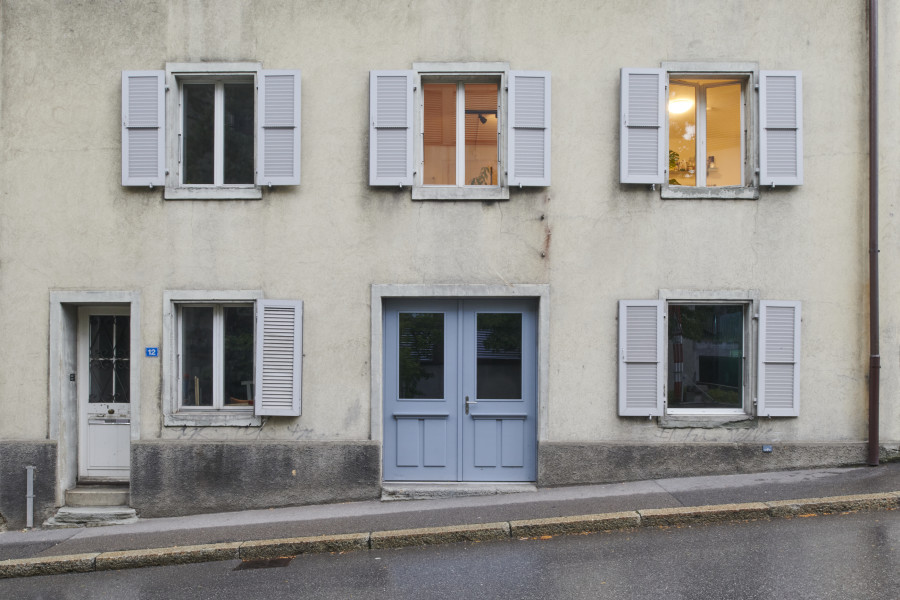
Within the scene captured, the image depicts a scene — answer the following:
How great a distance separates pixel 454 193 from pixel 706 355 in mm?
3354

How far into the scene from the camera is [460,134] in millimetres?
7574

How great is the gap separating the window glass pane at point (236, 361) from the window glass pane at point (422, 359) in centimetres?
173

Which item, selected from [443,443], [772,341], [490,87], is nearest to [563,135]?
[490,87]

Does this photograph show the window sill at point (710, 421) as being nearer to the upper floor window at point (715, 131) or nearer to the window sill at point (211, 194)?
the upper floor window at point (715, 131)

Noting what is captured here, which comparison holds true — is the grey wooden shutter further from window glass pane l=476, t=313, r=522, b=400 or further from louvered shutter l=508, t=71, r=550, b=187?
window glass pane l=476, t=313, r=522, b=400

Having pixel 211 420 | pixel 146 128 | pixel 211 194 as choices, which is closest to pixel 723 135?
pixel 211 194

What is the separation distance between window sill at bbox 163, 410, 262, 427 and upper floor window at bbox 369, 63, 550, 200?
2.94 m

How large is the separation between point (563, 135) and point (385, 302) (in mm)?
2706

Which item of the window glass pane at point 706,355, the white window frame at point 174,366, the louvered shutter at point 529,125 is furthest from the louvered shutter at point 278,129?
the window glass pane at point 706,355

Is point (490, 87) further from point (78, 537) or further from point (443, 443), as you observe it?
point (78, 537)

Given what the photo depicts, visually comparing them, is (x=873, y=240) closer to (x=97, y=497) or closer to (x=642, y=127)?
(x=642, y=127)

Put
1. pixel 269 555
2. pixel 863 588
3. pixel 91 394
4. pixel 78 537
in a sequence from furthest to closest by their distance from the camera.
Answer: pixel 91 394, pixel 78 537, pixel 269 555, pixel 863 588

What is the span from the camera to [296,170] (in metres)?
7.27

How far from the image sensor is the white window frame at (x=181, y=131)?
7359 millimetres
